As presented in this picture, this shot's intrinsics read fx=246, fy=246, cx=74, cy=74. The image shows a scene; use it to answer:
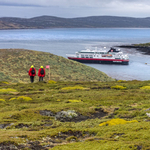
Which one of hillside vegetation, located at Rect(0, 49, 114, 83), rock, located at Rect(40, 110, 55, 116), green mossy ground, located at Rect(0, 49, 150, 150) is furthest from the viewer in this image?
hillside vegetation, located at Rect(0, 49, 114, 83)

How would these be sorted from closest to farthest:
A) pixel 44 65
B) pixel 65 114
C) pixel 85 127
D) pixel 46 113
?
pixel 85 127, pixel 65 114, pixel 46 113, pixel 44 65

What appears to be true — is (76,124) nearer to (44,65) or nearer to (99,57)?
(44,65)

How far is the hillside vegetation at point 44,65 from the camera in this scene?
48519 mm

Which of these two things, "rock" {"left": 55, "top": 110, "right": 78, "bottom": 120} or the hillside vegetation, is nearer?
"rock" {"left": 55, "top": 110, "right": 78, "bottom": 120}

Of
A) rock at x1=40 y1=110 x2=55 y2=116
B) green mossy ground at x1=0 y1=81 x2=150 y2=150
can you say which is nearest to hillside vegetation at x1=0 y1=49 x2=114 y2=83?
green mossy ground at x1=0 y1=81 x2=150 y2=150

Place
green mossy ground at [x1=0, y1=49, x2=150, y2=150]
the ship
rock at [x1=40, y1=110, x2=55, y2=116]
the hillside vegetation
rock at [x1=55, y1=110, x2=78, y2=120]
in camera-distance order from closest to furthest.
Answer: green mossy ground at [x1=0, y1=49, x2=150, y2=150] → rock at [x1=55, y1=110, x2=78, y2=120] → rock at [x1=40, y1=110, x2=55, y2=116] → the hillside vegetation → the ship

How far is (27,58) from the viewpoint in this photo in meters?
56.6

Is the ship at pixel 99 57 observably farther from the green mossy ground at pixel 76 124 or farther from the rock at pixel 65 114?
the rock at pixel 65 114

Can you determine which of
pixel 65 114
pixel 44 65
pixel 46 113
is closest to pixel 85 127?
pixel 65 114

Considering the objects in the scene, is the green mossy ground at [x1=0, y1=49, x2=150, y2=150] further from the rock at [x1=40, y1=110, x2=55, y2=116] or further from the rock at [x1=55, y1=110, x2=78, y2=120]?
the rock at [x1=55, y1=110, x2=78, y2=120]

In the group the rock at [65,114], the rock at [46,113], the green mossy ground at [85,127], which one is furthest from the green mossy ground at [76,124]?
the rock at [65,114]

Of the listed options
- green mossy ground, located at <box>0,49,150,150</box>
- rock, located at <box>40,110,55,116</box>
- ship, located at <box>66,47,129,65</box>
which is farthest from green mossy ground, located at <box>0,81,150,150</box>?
ship, located at <box>66,47,129,65</box>

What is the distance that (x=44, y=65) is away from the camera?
55.5 m

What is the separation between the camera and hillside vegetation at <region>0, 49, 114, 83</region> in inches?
1910
